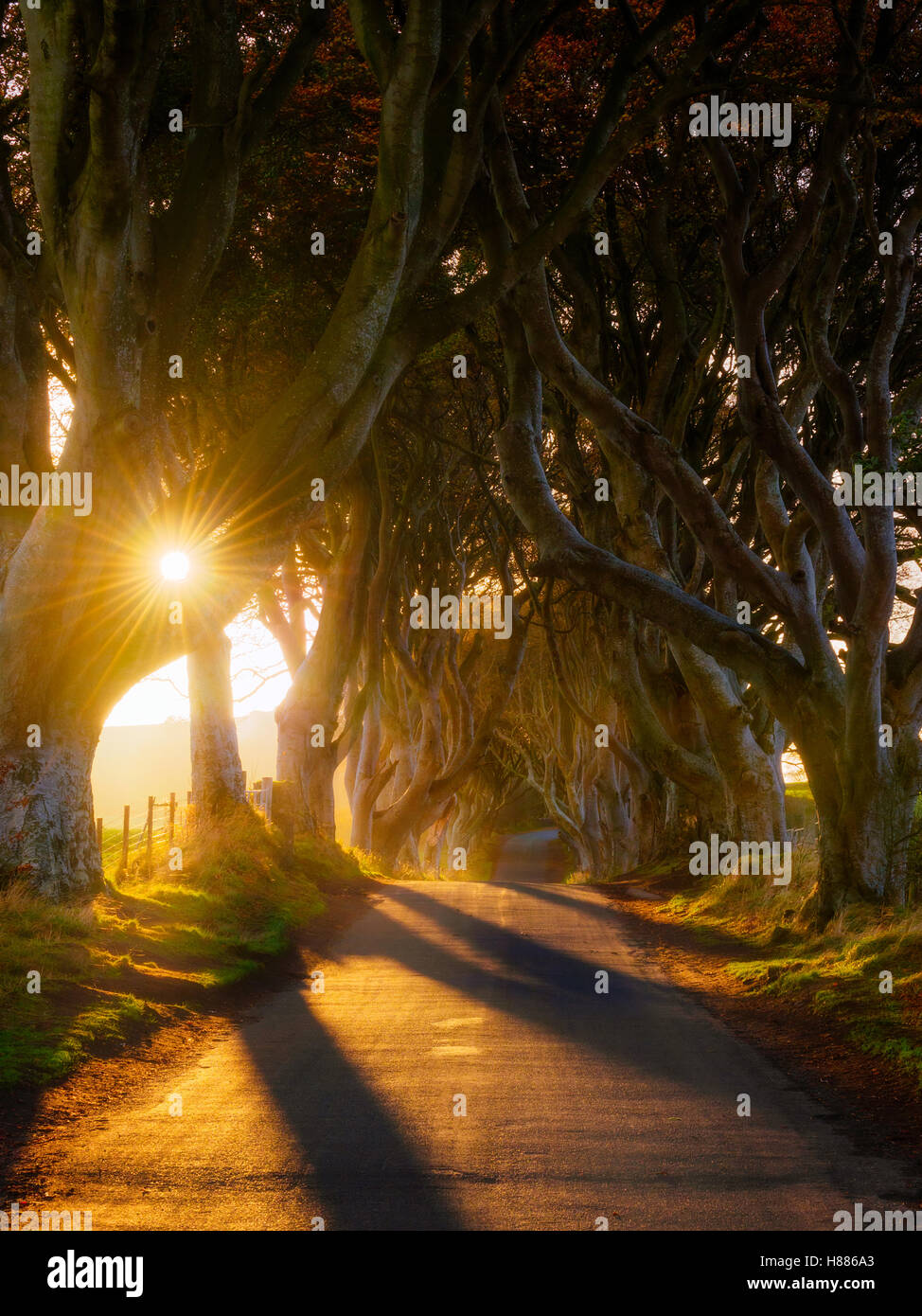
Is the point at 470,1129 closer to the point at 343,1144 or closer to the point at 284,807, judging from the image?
the point at 343,1144

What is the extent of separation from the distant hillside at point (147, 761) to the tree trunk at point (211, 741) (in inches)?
3411

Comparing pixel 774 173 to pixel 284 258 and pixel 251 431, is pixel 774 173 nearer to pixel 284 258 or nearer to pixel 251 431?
pixel 284 258

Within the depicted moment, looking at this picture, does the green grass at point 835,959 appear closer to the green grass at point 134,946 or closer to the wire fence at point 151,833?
the green grass at point 134,946

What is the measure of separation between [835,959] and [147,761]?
133701 millimetres

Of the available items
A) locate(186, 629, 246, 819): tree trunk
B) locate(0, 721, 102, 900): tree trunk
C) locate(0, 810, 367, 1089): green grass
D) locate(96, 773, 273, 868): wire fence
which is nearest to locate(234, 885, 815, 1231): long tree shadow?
locate(0, 810, 367, 1089): green grass

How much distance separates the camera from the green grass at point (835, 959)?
8.15 meters

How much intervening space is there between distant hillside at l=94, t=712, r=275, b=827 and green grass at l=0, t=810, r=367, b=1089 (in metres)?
88.7

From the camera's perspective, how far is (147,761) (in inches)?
5433

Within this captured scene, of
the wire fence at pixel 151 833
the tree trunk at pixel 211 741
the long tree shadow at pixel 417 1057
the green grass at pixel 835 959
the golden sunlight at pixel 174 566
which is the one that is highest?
the golden sunlight at pixel 174 566

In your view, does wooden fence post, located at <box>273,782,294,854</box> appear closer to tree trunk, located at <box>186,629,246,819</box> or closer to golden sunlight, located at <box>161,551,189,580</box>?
tree trunk, located at <box>186,629,246,819</box>

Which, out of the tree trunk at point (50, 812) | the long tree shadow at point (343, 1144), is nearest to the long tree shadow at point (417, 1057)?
the long tree shadow at point (343, 1144)

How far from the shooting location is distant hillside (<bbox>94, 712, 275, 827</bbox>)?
115625 millimetres

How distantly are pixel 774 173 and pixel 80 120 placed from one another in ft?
28.3
